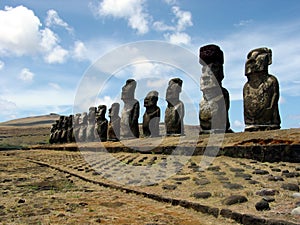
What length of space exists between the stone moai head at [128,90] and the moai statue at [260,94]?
8.71 meters

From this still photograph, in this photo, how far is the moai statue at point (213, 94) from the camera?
10.7 meters

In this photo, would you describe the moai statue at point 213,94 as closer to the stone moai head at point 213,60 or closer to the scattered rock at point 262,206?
the stone moai head at point 213,60

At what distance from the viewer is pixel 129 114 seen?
1736cm

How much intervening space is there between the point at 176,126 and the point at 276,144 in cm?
656

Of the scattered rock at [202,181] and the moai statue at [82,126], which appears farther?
the moai statue at [82,126]

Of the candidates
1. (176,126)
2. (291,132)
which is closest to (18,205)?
(291,132)

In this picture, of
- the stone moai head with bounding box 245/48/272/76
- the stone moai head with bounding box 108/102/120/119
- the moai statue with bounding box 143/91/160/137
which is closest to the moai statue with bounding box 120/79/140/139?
the stone moai head with bounding box 108/102/120/119

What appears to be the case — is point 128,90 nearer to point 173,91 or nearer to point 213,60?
point 173,91

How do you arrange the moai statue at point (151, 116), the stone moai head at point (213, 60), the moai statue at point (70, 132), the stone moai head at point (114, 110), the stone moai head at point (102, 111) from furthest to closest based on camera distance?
the moai statue at point (70, 132)
the stone moai head at point (102, 111)
the stone moai head at point (114, 110)
the moai statue at point (151, 116)
the stone moai head at point (213, 60)

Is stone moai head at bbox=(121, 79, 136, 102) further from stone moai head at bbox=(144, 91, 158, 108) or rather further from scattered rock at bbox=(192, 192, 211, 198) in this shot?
scattered rock at bbox=(192, 192, 211, 198)

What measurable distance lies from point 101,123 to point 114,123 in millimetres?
2601

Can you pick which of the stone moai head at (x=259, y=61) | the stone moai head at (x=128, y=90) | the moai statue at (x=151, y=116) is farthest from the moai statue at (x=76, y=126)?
the stone moai head at (x=259, y=61)

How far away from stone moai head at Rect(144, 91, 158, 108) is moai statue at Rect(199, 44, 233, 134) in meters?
4.36

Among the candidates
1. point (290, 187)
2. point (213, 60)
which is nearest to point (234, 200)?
point (290, 187)
